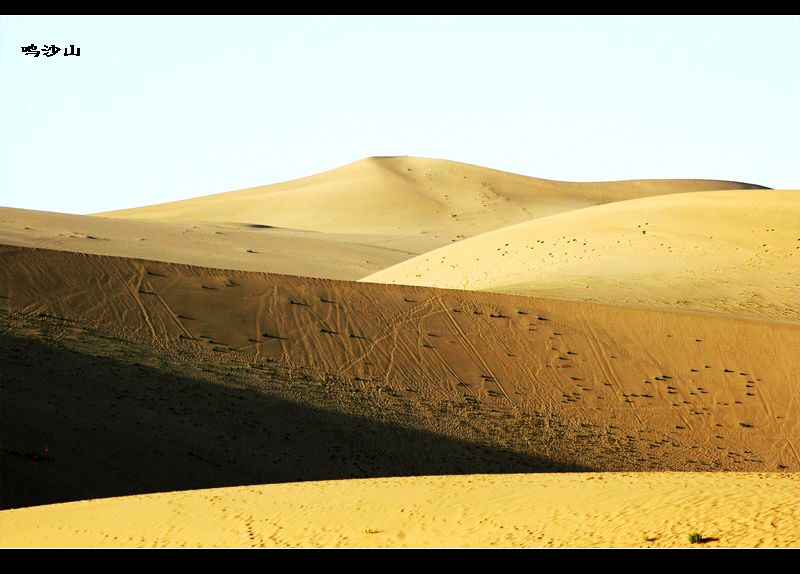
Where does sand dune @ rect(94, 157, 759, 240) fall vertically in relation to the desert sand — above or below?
above

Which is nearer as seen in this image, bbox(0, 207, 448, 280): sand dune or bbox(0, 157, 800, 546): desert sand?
bbox(0, 157, 800, 546): desert sand

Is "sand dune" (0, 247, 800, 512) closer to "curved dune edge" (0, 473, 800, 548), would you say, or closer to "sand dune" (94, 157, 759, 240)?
"curved dune edge" (0, 473, 800, 548)

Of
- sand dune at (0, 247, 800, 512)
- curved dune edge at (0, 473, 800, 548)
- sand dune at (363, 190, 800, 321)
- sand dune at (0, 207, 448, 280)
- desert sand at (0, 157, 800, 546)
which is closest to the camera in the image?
curved dune edge at (0, 473, 800, 548)

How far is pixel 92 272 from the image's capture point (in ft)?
86.3

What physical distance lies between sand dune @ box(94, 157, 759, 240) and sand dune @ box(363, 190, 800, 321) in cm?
3942

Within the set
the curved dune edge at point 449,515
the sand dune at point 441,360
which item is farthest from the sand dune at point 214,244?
the curved dune edge at point 449,515

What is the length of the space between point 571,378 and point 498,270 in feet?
34.0

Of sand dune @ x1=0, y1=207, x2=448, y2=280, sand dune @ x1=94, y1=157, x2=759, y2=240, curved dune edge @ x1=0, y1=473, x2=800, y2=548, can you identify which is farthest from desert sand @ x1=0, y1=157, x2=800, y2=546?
sand dune @ x1=94, y1=157, x2=759, y2=240

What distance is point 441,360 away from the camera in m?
25.5

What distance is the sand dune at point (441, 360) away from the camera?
22375 millimetres

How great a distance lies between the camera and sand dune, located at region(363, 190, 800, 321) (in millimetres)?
31234

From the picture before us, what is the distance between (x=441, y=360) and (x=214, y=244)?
37.4 meters

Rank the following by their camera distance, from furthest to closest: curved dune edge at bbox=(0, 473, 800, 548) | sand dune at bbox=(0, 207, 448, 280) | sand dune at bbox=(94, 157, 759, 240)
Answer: sand dune at bbox=(94, 157, 759, 240), sand dune at bbox=(0, 207, 448, 280), curved dune edge at bbox=(0, 473, 800, 548)
